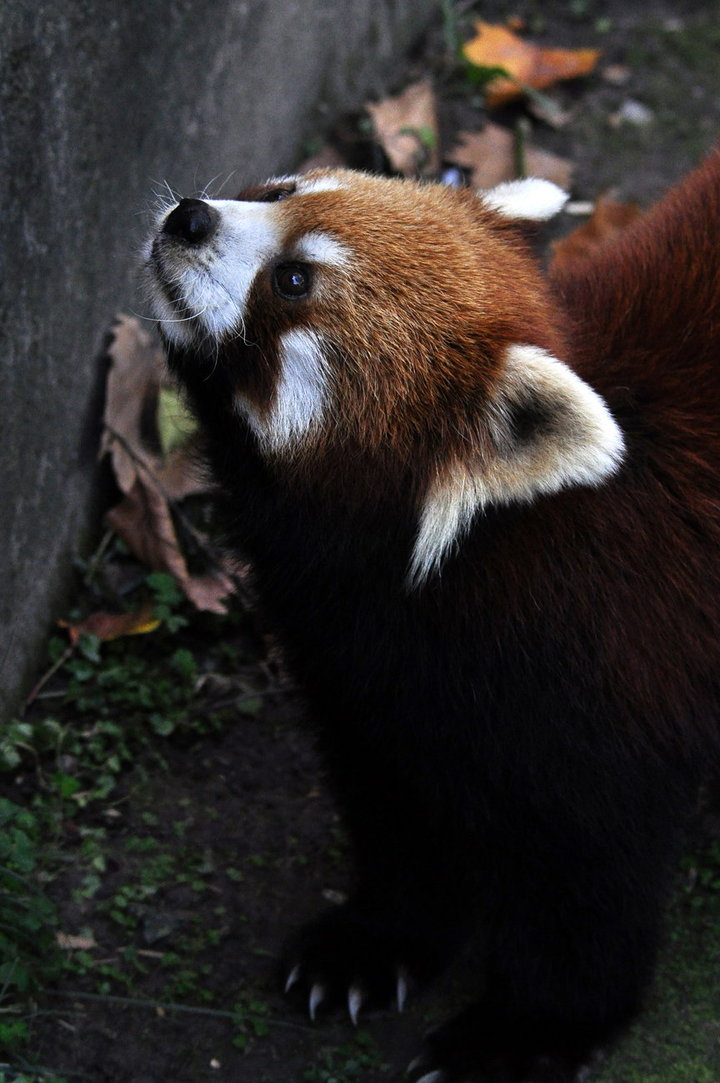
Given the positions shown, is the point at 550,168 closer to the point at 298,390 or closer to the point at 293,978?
the point at 298,390

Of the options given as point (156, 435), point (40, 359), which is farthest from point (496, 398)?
point (156, 435)

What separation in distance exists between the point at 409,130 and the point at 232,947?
3490mm

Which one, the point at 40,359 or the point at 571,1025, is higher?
the point at 40,359

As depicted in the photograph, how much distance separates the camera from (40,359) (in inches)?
127

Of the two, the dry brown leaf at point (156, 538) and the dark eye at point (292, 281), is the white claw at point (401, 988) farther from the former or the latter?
the dark eye at point (292, 281)

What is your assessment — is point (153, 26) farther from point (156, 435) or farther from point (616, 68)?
point (616, 68)

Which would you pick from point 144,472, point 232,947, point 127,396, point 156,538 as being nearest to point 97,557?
point 156,538

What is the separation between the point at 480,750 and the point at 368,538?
0.49 m

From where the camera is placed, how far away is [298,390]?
2543 millimetres

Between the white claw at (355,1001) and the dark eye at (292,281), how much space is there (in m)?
1.71

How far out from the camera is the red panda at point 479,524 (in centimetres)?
248

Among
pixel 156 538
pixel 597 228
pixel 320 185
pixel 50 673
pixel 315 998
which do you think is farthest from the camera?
pixel 597 228

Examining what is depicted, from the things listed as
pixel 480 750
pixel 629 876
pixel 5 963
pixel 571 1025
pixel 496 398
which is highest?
pixel 496 398

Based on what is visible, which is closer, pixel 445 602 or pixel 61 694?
pixel 445 602
